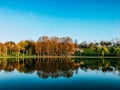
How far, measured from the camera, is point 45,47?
11681 centimetres

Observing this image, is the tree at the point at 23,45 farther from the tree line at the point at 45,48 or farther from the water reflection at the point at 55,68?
the water reflection at the point at 55,68

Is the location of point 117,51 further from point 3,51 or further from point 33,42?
point 3,51

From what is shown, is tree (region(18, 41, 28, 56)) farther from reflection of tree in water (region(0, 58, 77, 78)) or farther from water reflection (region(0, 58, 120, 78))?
reflection of tree in water (region(0, 58, 77, 78))

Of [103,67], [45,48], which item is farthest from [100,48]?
[103,67]

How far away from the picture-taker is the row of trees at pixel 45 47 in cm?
11712

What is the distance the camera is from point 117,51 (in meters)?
125

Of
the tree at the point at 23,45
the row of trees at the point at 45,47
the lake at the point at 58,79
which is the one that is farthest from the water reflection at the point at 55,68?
the tree at the point at 23,45

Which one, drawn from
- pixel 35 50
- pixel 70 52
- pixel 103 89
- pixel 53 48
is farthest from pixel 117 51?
pixel 103 89

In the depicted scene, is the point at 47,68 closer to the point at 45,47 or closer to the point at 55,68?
the point at 55,68

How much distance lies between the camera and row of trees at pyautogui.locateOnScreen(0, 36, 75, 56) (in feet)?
384

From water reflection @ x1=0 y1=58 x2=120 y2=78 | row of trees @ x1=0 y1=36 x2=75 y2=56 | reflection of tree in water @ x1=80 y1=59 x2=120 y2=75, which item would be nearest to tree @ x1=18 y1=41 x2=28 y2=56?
row of trees @ x1=0 y1=36 x2=75 y2=56

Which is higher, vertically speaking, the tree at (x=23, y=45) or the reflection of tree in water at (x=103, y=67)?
the tree at (x=23, y=45)

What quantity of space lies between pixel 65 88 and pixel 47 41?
94.7m

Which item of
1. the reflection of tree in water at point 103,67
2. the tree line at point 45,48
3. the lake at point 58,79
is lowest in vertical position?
the lake at point 58,79
